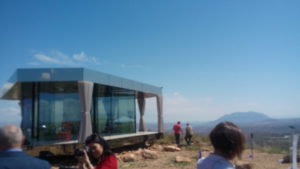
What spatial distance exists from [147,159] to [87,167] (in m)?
8.64

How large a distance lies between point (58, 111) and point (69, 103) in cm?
63

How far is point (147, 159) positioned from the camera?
451 inches

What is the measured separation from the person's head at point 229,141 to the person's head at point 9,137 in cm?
158

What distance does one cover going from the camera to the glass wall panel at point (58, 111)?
12.4 metres

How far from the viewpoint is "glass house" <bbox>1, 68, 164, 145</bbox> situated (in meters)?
10.9

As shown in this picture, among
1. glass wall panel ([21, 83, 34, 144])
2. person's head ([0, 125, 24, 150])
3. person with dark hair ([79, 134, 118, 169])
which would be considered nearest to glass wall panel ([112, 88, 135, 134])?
glass wall panel ([21, 83, 34, 144])

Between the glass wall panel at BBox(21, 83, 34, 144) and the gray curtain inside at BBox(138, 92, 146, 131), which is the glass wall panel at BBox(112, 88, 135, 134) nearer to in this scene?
the gray curtain inside at BBox(138, 92, 146, 131)

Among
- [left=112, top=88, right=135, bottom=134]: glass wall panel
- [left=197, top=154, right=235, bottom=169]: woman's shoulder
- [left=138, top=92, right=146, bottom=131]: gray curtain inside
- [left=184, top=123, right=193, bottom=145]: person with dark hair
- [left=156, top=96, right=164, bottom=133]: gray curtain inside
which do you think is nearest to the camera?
[left=197, top=154, right=235, bottom=169]: woman's shoulder

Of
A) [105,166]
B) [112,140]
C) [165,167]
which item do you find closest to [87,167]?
[105,166]

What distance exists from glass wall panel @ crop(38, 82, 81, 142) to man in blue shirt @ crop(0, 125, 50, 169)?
9.98m

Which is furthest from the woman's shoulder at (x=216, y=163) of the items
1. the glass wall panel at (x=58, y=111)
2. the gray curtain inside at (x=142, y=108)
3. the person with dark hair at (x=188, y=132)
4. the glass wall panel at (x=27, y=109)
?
the gray curtain inside at (x=142, y=108)

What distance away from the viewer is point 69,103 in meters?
13.4

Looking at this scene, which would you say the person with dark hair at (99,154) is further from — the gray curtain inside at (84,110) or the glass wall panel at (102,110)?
the glass wall panel at (102,110)

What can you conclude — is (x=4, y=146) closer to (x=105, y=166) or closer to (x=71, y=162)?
(x=105, y=166)
